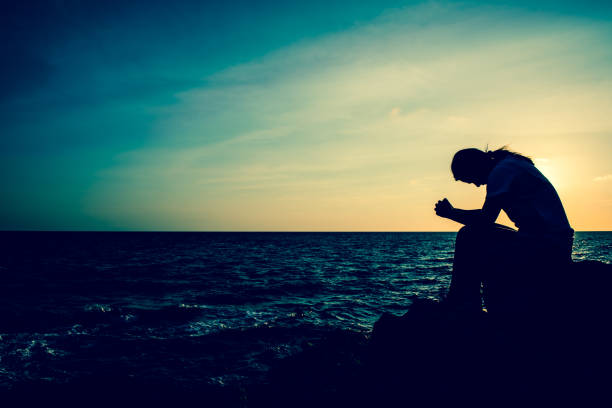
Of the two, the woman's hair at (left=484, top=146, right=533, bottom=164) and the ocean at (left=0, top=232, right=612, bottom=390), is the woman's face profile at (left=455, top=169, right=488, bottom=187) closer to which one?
the woman's hair at (left=484, top=146, right=533, bottom=164)

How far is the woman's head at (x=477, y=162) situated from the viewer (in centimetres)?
417

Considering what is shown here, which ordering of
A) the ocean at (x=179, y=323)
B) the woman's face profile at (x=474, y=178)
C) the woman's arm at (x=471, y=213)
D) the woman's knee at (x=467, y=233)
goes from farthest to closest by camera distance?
the ocean at (x=179, y=323)
the woman's face profile at (x=474, y=178)
the woman's knee at (x=467, y=233)
the woman's arm at (x=471, y=213)

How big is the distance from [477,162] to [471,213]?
676 mm

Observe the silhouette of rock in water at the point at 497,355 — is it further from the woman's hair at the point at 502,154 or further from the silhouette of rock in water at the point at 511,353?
the woman's hair at the point at 502,154

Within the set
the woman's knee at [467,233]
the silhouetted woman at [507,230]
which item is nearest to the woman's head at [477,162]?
the silhouetted woman at [507,230]

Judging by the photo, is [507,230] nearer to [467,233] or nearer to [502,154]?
[467,233]

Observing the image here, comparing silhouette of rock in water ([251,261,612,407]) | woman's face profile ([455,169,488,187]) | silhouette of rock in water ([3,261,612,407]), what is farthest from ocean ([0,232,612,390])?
woman's face profile ([455,169,488,187])

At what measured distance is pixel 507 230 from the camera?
3.98 metres

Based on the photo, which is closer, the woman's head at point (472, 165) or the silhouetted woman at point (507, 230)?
the silhouetted woman at point (507, 230)

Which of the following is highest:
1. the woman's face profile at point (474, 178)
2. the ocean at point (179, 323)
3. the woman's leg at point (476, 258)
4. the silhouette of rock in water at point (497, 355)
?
the woman's face profile at point (474, 178)

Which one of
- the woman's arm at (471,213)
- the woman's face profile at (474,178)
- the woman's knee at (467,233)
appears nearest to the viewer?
the woman's arm at (471,213)

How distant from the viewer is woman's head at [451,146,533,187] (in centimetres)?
417

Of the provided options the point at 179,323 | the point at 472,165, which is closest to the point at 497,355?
the point at 472,165

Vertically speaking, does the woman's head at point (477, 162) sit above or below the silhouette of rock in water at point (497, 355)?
above
